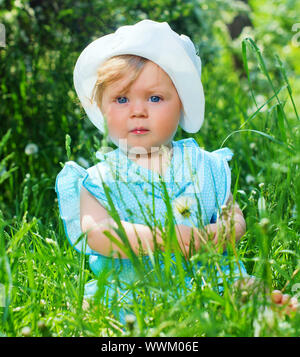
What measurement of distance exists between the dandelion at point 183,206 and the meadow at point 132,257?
161 mm

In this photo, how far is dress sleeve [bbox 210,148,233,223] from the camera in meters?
1.90

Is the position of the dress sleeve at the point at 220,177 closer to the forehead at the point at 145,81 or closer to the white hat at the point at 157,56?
the white hat at the point at 157,56

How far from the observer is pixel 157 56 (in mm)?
1781

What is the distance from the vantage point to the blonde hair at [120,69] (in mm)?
1765

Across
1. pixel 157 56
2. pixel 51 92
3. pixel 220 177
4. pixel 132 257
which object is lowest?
pixel 132 257

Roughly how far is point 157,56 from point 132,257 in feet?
2.43

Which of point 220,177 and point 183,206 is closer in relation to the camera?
point 183,206

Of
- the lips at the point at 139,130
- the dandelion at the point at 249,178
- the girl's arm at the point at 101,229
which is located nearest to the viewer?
the girl's arm at the point at 101,229

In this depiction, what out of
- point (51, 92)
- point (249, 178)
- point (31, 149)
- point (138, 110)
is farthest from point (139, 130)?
point (51, 92)

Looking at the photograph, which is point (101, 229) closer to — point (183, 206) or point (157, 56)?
point (183, 206)

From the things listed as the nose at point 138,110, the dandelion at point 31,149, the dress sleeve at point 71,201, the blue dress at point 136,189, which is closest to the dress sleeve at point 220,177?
the blue dress at point 136,189

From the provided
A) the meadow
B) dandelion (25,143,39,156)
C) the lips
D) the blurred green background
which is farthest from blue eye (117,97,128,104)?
dandelion (25,143,39,156)

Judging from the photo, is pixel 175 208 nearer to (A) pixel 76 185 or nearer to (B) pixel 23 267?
(A) pixel 76 185

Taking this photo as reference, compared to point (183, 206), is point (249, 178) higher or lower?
higher
